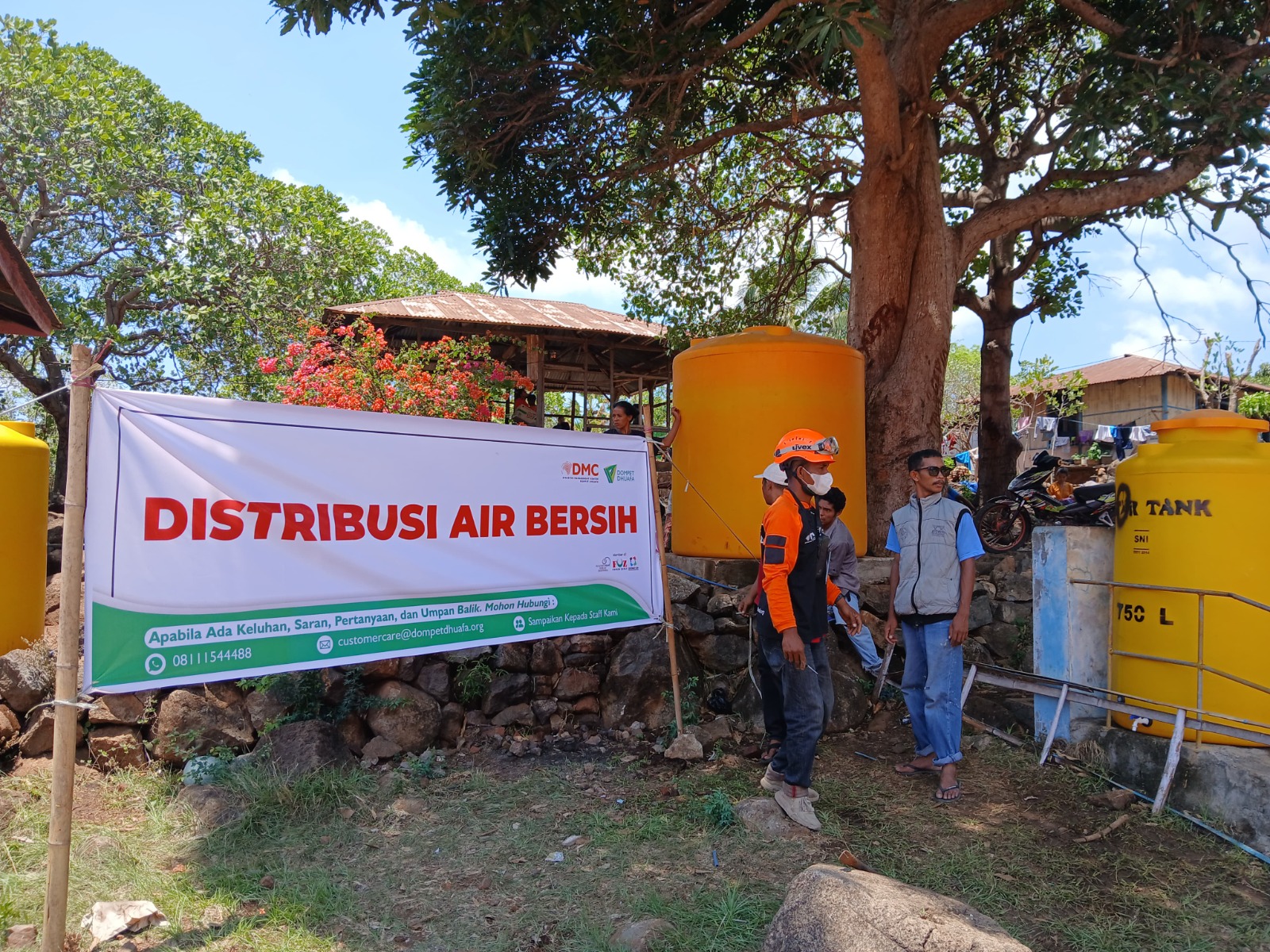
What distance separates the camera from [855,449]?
6242mm

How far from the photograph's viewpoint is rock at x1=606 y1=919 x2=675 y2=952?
303 cm

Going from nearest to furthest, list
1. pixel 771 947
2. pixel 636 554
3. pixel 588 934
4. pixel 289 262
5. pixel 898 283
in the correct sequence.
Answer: pixel 771 947 → pixel 588 934 → pixel 636 554 → pixel 898 283 → pixel 289 262

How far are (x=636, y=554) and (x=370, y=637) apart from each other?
1.66 m

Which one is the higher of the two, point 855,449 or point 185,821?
point 855,449

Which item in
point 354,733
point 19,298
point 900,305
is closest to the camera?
point 354,733

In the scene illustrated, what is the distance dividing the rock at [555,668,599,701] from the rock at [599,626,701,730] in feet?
0.28

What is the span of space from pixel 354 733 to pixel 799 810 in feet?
8.02

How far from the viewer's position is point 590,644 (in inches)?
218

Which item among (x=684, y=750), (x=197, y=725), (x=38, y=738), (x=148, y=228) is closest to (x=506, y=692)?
(x=684, y=750)

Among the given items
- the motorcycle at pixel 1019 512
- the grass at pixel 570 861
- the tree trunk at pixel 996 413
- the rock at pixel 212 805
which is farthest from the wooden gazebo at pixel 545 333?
the grass at pixel 570 861

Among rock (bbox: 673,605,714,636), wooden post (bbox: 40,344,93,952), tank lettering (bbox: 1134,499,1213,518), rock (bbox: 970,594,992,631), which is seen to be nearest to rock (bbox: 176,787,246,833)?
wooden post (bbox: 40,344,93,952)

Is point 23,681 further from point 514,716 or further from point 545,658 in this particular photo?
point 545,658

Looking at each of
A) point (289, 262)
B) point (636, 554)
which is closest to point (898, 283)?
point (636, 554)

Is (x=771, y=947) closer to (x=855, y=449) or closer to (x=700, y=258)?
(x=855, y=449)
